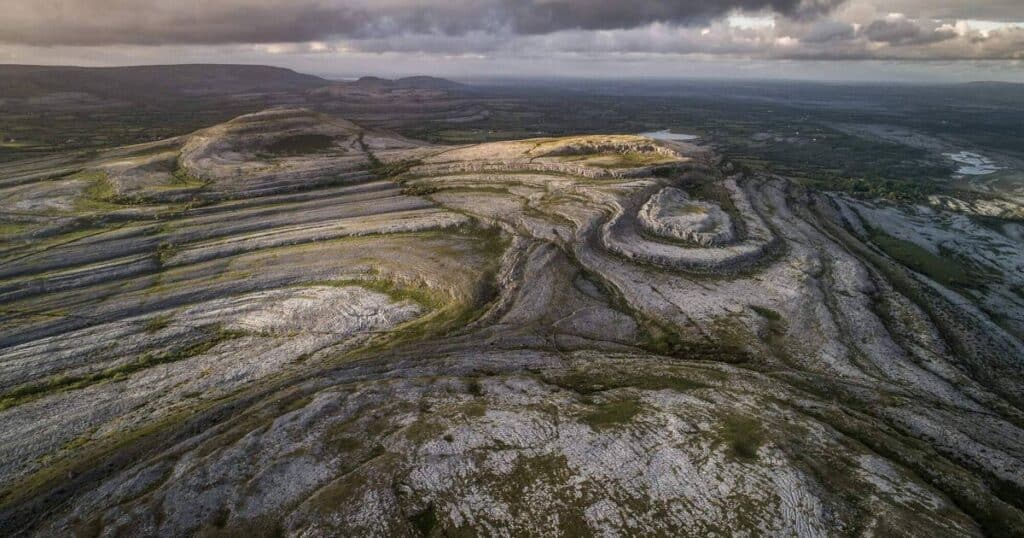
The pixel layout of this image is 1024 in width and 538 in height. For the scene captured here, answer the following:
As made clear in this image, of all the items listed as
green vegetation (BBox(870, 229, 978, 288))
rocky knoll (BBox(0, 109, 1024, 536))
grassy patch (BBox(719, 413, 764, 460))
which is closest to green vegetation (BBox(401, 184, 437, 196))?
rocky knoll (BBox(0, 109, 1024, 536))

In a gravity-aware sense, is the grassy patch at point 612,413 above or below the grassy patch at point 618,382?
above

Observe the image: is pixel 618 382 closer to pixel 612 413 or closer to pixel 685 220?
pixel 612 413

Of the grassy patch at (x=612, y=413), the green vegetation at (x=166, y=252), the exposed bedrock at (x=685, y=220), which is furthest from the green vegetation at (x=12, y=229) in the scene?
the exposed bedrock at (x=685, y=220)

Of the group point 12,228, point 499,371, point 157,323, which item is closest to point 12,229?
point 12,228

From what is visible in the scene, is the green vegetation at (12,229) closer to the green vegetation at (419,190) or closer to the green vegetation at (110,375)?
the green vegetation at (110,375)

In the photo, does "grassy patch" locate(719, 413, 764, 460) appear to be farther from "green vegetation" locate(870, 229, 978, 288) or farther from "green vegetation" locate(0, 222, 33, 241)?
"green vegetation" locate(0, 222, 33, 241)

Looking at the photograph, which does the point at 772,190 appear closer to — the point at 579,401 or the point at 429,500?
the point at 579,401
